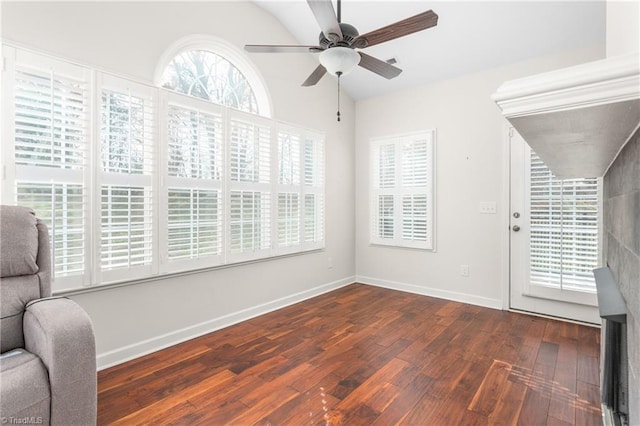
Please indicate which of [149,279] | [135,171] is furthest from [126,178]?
[149,279]

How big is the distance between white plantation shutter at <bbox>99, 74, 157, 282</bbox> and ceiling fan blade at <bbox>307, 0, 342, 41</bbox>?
1473mm

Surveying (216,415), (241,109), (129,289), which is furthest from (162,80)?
(216,415)

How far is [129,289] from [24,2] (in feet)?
6.39

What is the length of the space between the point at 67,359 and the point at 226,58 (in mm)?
2793

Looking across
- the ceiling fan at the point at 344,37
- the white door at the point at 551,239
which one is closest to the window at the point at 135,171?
the ceiling fan at the point at 344,37

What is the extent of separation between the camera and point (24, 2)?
1.94 meters

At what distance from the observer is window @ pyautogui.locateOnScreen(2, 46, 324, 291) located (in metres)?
1.99

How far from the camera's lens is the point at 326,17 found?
1.81m

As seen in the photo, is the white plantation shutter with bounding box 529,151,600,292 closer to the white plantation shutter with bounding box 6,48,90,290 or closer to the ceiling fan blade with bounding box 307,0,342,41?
the ceiling fan blade with bounding box 307,0,342,41

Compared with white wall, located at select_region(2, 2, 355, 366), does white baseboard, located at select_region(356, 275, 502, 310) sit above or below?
below

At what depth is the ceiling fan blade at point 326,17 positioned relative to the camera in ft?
5.56

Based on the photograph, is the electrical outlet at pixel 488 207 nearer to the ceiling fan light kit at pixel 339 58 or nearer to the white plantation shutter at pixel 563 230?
the white plantation shutter at pixel 563 230

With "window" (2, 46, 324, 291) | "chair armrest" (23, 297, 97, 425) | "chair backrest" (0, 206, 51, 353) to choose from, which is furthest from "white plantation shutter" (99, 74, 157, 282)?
"chair armrest" (23, 297, 97, 425)

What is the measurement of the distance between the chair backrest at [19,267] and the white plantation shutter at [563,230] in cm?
406
